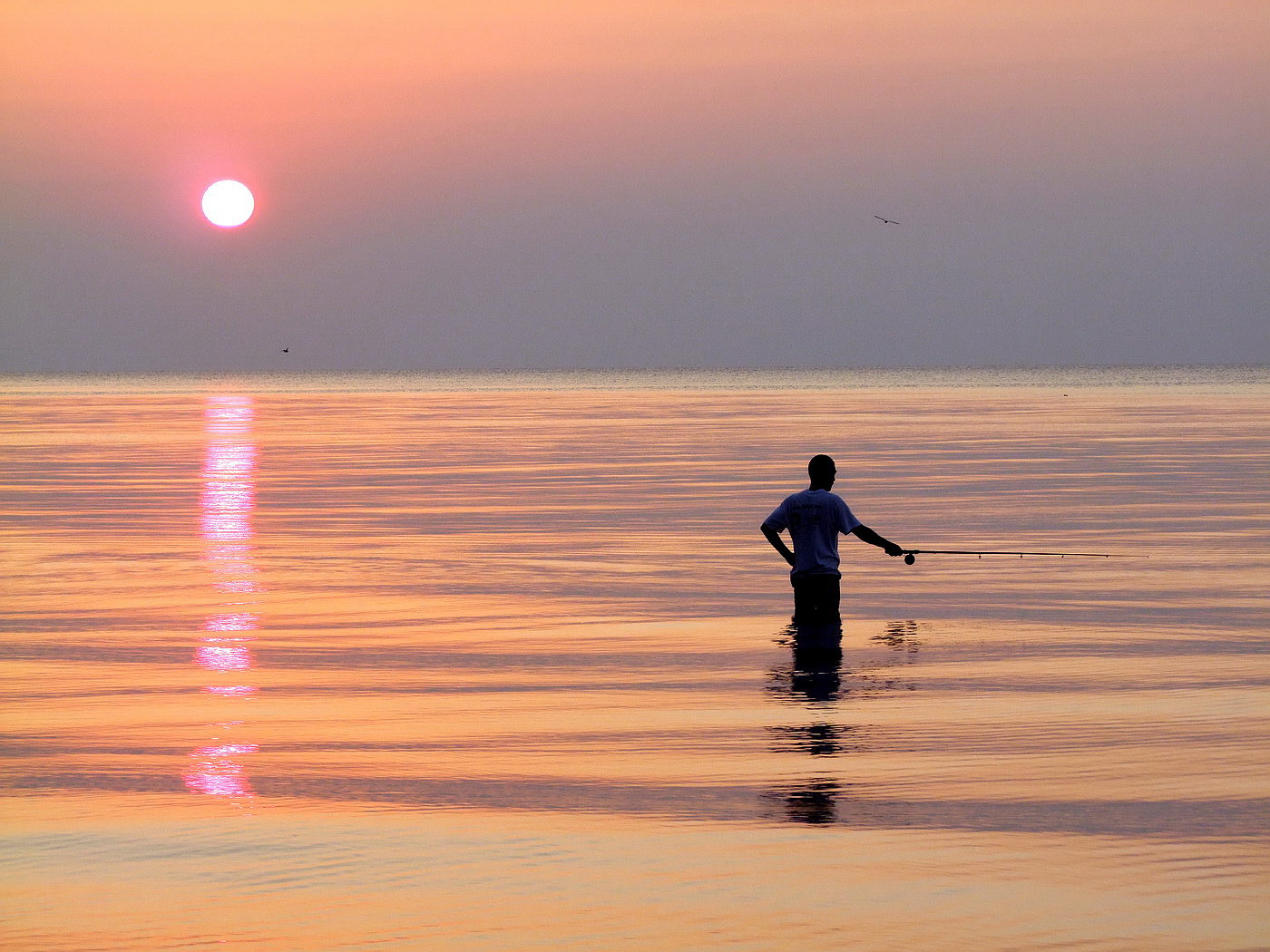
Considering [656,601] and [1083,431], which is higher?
[1083,431]

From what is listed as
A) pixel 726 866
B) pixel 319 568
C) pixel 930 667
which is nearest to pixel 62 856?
pixel 726 866

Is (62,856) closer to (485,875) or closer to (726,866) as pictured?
(485,875)

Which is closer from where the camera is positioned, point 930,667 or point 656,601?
point 930,667

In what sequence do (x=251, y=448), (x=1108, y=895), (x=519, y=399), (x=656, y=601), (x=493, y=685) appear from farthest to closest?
(x=519, y=399) → (x=251, y=448) → (x=656, y=601) → (x=493, y=685) → (x=1108, y=895)

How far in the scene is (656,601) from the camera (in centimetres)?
1667

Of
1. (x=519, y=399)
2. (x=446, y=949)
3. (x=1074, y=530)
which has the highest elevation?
(x=519, y=399)

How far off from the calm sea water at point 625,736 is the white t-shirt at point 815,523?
0.72 m

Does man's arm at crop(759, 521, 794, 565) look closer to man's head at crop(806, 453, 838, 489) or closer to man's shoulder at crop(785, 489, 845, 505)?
man's shoulder at crop(785, 489, 845, 505)

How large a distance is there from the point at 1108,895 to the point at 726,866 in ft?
4.71

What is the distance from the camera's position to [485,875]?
758cm

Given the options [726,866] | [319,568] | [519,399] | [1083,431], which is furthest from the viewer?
[519,399]

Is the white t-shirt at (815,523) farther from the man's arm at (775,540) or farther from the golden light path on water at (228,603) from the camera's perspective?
the golden light path on water at (228,603)

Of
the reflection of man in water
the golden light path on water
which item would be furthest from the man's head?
the golden light path on water

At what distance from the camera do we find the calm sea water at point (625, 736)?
23.4 feet
